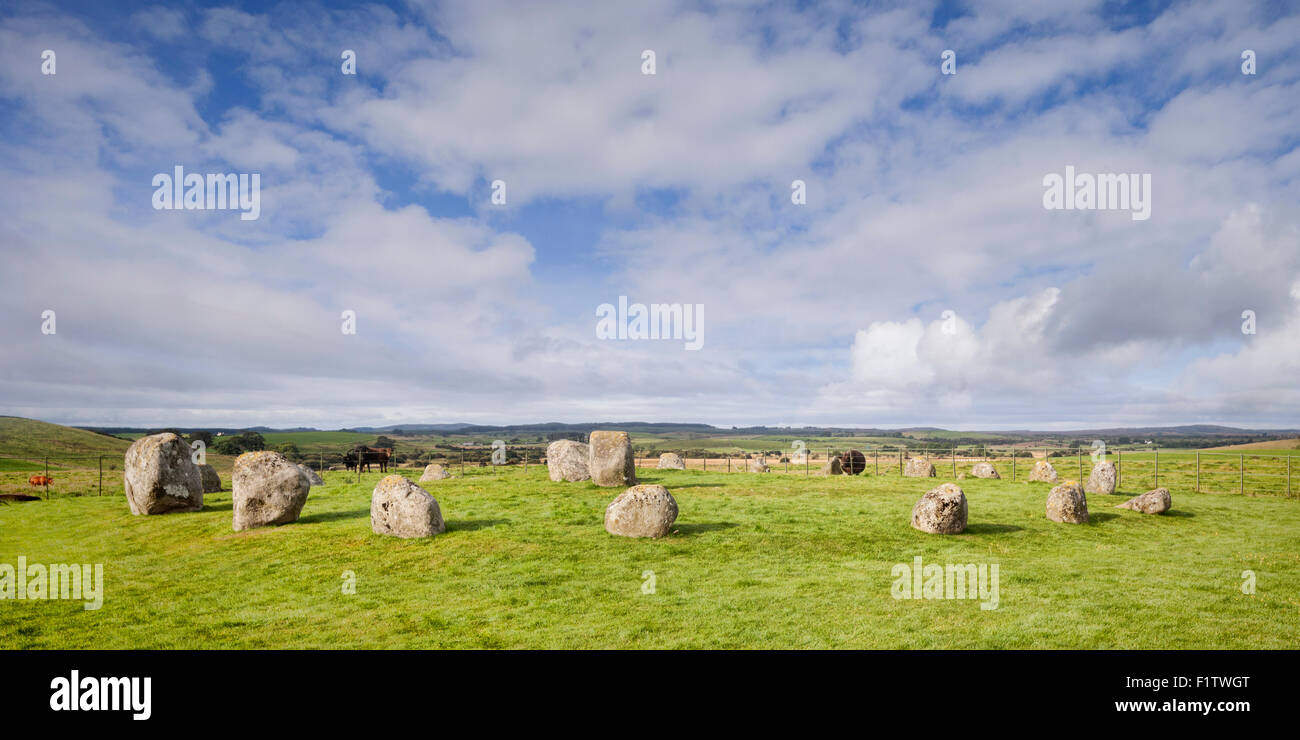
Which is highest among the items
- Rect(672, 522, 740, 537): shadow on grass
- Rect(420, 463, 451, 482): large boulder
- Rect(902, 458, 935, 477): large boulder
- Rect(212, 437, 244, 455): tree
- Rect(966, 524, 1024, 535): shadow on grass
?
Rect(672, 522, 740, 537): shadow on grass

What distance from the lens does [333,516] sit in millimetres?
16984

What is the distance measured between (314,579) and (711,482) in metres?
18.0

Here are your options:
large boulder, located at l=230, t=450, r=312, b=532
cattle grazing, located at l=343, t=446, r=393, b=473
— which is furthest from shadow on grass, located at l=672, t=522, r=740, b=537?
cattle grazing, located at l=343, t=446, r=393, b=473

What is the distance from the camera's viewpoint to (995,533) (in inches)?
602

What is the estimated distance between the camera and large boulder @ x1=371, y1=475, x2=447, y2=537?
14000mm

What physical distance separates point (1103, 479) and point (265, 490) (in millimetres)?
28842

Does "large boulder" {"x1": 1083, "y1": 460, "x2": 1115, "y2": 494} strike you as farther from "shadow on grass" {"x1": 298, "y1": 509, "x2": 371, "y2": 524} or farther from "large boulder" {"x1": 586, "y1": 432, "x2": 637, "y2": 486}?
"shadow on grass" {"x1": 298, "y1": 509, "x2": 371, "y2": 524}

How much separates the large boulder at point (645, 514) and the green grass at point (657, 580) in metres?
0.42

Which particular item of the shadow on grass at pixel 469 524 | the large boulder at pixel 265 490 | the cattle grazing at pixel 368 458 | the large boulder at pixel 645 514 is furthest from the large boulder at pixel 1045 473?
the cattle grazing at pixel 368 458

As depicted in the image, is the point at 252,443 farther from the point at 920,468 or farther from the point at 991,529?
the point at 991,529

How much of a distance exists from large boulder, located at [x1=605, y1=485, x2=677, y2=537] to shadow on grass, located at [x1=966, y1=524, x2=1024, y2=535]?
7733 millimetres

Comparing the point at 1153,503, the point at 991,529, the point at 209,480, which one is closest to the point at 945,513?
the point at 991,529
